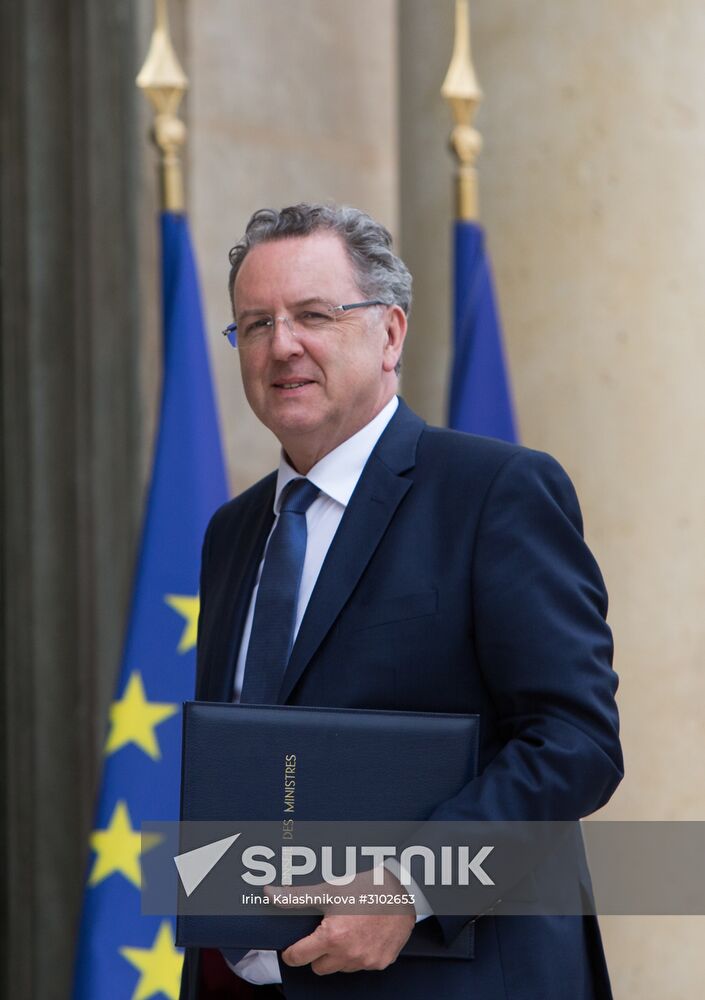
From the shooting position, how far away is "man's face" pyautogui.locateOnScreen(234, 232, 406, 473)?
6.53ft

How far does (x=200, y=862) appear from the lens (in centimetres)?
168

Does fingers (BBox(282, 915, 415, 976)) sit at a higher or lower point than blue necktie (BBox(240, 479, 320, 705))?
lower

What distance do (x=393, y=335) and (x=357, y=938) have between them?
928 millimetres

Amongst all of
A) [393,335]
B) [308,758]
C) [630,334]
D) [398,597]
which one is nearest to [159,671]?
[630,334]

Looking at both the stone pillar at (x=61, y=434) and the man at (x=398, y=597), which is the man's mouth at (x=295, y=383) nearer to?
the man at (x=398, y=597)

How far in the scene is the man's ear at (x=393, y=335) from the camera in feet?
6.86

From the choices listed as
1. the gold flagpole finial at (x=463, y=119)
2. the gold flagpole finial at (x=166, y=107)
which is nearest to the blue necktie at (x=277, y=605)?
the gold flagpole finial at (x=463, y=119)

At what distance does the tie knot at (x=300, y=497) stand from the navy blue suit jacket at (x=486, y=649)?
0.37 feet

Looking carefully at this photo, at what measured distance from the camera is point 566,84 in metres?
3.38

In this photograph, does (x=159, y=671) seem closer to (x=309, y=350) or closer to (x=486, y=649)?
(x=309, y=350)

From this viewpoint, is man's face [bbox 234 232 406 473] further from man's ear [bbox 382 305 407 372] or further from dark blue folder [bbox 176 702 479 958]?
dark blue folder [bbox 176 702 479 958]

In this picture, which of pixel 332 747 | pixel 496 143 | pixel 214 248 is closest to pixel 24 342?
pixel 214 248

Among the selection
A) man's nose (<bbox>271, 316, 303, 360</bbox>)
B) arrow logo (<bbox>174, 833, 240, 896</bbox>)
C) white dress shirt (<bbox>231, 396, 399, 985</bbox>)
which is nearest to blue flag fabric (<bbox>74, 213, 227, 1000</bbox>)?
white dress shirt (<bbox>231, 396, 399, 985</bbox>)

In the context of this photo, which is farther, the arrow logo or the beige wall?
the beige wall
